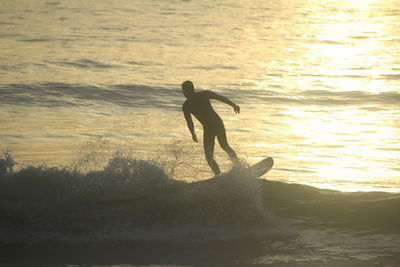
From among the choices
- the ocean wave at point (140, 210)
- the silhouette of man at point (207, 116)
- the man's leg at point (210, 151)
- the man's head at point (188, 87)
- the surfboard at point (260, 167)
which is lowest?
the ocean wave at point (140, 210)

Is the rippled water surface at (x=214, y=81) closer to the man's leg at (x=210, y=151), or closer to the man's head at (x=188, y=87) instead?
the man's leg at (x=210, y=151)

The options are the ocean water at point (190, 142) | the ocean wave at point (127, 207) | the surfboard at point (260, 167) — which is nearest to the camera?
the ocean water at point (190, 142)

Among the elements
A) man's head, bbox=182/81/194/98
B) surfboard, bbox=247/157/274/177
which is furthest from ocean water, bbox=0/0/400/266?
man's head, bbox=182/81/194/98

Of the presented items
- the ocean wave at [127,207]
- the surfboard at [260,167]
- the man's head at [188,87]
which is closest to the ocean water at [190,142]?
the ocean wave at [127,207]

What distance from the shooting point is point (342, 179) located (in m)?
17.0

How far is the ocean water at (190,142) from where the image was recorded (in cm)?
1255

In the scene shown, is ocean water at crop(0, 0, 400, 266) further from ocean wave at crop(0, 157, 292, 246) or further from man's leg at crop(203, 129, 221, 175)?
man's leg at crop(203, 129, 221, 175)

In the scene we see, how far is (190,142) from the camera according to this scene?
19.5 meters

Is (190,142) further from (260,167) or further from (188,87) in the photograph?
(188,87)

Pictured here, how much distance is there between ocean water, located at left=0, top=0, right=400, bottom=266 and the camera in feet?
41.2

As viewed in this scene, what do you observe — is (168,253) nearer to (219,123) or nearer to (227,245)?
(227,245)

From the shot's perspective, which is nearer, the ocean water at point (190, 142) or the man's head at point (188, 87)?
the ocean water at point (190, 142)

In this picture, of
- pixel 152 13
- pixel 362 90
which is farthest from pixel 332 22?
pixel 362 90

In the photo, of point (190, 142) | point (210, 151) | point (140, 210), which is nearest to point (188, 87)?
point (210, 151)
